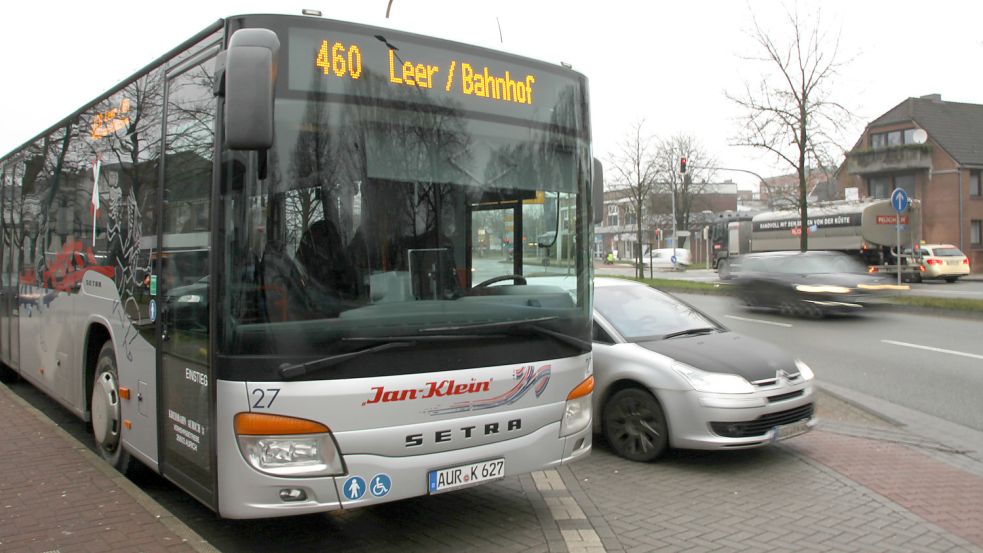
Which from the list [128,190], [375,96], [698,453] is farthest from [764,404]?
[128,190]

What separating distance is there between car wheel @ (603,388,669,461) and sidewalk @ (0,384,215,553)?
11.9ft

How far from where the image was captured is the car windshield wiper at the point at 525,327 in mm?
4207

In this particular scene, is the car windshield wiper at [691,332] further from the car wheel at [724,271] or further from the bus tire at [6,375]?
the car wheel at [724,271]

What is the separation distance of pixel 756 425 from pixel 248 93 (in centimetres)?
458

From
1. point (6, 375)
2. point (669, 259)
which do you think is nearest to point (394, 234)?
point (6, 375)

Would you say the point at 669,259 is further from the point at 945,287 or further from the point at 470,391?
the point at 470,391

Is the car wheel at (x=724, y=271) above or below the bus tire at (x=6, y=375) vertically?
above

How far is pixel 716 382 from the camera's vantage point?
242 inches

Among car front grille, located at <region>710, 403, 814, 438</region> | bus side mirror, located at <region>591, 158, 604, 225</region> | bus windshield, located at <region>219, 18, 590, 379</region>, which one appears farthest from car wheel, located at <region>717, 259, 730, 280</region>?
bus windshield, located at <region>219, 18, 590, 379</region>

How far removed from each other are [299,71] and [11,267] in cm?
699

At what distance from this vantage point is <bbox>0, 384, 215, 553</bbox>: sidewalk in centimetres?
420

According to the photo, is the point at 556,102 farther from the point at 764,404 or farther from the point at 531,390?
the point at 764,404

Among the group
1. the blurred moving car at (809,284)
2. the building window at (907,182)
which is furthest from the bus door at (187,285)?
the building window at (907,182)

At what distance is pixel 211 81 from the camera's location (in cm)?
419
